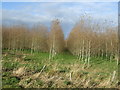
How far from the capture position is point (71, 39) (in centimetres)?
4434

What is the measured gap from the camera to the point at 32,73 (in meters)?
12.2

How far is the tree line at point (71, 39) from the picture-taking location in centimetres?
2889

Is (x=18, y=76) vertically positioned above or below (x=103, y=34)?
below

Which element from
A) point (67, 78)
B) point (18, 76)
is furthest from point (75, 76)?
point (18, 76)

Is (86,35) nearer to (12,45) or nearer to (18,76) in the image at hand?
(18,76)

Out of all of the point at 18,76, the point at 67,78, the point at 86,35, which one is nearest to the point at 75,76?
the point at 67,78

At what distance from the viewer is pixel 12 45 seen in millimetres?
43438

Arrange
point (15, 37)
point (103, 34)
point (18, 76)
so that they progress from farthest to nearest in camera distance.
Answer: point (15, 37)
point (103, 34)
point (18, 76)

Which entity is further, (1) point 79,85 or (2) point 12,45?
(2) point 12,45

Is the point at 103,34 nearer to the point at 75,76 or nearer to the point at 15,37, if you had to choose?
the point at 15,37

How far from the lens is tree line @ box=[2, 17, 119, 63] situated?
2889 centimetres

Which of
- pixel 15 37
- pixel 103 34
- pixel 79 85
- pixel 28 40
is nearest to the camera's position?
pixel 79 85

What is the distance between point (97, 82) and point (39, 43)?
33004 mm

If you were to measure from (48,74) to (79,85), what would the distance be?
7.58ft
